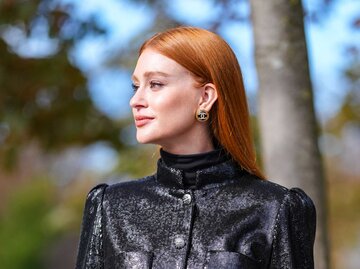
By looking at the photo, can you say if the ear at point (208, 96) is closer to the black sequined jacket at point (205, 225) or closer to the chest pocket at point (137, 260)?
the black sequined jacket at point (205, 225)

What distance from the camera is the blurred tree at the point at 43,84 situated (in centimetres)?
721

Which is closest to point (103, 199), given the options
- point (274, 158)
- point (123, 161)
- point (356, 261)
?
point (274, 158)

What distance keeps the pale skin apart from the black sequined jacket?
0.45ft

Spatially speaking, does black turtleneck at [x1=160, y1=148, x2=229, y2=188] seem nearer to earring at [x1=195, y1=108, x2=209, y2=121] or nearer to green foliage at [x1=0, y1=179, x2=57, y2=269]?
earring at [x1=195, y1=108, x2=209, y2=121]

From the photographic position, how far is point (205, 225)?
316cm

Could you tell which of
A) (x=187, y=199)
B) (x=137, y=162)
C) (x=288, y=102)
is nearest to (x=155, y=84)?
(x=187, y=199)

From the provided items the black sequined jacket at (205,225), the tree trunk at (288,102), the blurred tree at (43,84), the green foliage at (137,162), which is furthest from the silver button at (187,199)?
the green foliage at (137,162)

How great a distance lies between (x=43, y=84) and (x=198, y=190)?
14.8 feet

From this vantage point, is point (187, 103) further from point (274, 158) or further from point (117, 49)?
point (117, 49)

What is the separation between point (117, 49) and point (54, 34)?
7.38 meters

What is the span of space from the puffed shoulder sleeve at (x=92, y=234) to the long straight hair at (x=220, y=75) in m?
0.48

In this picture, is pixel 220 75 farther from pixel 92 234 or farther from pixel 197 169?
pixel 92 234

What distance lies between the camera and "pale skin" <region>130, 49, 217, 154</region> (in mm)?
3148

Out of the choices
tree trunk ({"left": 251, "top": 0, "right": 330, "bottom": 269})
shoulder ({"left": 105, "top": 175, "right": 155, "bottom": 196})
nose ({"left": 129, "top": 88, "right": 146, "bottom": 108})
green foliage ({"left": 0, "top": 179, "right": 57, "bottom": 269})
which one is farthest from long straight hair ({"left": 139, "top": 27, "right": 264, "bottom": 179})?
green foliage ({"left": 0, "top": 179, "right": 57, "bottom": 269})
